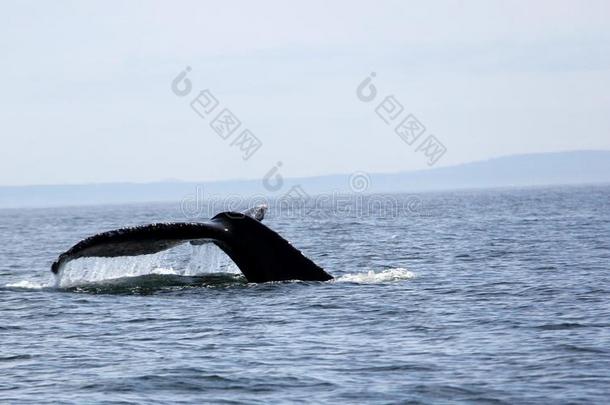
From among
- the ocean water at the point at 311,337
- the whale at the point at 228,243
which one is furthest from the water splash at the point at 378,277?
the whale at the point at 228,243

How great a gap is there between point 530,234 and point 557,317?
76.5 ft

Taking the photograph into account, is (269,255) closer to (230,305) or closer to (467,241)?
(230,305)

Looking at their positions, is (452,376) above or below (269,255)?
below

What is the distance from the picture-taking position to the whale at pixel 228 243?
1434cm

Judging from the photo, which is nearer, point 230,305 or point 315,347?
point 315,347

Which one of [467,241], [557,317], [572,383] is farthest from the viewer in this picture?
[467,241]

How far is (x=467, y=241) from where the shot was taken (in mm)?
33906

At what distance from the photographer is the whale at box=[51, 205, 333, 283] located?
14.3 meters

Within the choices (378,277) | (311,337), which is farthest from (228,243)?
(378,277)

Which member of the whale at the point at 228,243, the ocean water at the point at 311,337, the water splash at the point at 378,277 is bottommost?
the ocean water at the point at 311,337

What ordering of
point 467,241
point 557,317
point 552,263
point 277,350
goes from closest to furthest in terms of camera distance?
1. point 277,350
2. point 557,317
3. point 552,263
4. point 467,241

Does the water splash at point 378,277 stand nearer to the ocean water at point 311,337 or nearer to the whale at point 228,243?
the ocean water at point 311,337

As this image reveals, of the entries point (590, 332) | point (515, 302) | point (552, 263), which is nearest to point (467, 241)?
point (552, 263)

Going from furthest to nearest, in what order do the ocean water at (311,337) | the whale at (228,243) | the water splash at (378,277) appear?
the water splash at (378,277), the whale at (228,243), the ocean water at (311,337)
